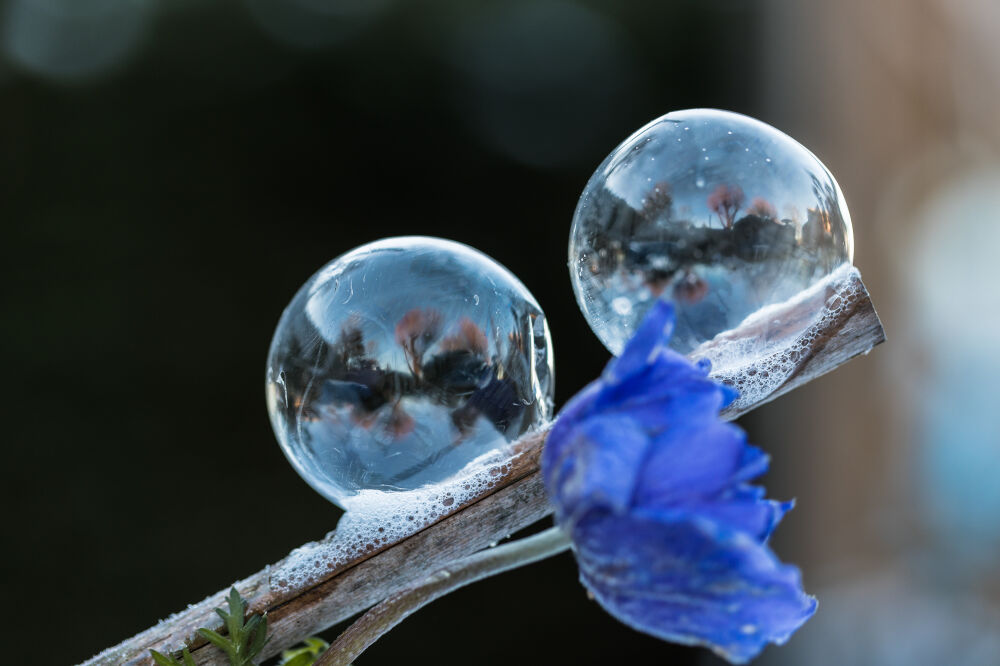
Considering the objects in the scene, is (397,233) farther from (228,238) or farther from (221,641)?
(221,641)

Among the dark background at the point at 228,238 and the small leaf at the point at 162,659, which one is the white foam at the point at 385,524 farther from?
the dark background at the point at 228,238

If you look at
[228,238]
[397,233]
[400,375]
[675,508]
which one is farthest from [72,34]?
[675,508]

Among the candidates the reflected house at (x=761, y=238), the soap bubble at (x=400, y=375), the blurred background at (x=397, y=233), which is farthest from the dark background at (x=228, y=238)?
the reflected house at (x=761, y=238)

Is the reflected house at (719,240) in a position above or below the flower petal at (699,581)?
above

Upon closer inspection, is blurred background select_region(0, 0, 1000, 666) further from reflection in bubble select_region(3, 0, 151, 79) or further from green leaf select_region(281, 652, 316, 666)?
green leaf select_region(281, 652, 316, 666)

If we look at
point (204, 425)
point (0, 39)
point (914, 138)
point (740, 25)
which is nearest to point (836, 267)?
point (204, 425)
